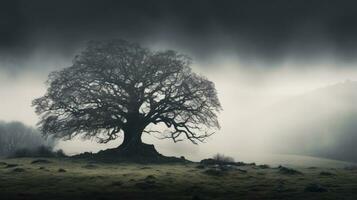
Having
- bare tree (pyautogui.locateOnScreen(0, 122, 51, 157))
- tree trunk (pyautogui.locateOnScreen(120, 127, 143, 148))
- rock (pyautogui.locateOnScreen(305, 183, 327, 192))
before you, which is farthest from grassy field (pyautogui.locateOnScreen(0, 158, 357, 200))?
bare tree (pyautogui.locateOnScreen(0, 122, 51, 157))

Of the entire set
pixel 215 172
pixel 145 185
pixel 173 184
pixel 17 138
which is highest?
pixel 17 138

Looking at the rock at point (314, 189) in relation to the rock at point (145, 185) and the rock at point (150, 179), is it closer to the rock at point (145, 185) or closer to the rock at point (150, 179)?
the rock at point (145, 185)

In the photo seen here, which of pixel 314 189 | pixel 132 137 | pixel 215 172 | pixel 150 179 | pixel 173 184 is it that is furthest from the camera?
pixel 132 137

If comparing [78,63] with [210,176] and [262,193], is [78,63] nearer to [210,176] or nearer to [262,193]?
[210,176]

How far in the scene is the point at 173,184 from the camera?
41.0m

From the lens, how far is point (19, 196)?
33719 mm

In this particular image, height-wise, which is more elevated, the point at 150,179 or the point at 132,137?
the point at 132,137

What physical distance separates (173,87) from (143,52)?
268 inches

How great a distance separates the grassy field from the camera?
1387 inches

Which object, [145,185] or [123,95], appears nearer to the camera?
[145,185]

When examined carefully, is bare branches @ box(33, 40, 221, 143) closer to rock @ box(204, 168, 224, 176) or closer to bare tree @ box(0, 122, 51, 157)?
rock @ box(204, 168, 224, 176)

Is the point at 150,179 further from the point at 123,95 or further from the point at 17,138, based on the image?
the point at 17,138

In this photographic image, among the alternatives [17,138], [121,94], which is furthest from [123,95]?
[17,138]

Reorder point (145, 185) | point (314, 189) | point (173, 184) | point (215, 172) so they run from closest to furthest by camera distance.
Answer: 1. point (314, 189)
2. point (145, 185)
3. point (173, 184)
4. point (215, 172)
